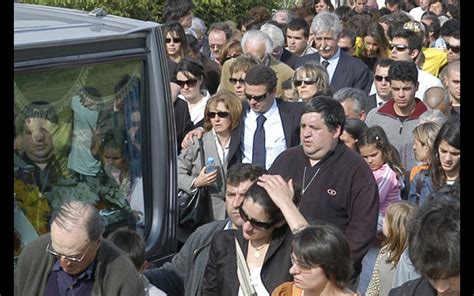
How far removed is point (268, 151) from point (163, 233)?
2257 mm

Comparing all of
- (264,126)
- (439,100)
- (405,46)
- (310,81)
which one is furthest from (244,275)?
(405,46)

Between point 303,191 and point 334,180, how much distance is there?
0.20 meters

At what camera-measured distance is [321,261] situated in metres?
4.86

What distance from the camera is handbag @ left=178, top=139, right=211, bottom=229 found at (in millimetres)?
7697

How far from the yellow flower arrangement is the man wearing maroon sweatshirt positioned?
161 cm

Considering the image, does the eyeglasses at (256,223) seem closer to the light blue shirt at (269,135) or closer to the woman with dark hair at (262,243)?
the woman with dark hair at (262,243)

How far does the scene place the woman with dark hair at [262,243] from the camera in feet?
17.9

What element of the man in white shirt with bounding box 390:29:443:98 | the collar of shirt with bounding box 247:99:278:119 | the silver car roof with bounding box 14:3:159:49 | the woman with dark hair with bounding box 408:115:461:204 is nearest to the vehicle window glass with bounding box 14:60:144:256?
the silver car roof with bounding box 14:3:159:49

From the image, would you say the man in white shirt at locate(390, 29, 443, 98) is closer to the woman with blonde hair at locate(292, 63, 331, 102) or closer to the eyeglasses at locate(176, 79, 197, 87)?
the woman with blonde hair at locate(292, 63, 331, 102)

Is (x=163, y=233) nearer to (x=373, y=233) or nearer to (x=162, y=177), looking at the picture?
(x=162, y=177)

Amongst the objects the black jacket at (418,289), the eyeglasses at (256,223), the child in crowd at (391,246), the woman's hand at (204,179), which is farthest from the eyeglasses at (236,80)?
the black jacket at (418,289)

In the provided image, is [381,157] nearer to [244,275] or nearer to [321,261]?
[244,275]
